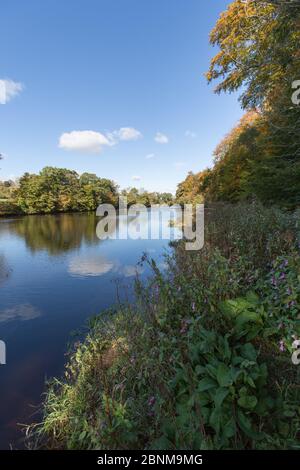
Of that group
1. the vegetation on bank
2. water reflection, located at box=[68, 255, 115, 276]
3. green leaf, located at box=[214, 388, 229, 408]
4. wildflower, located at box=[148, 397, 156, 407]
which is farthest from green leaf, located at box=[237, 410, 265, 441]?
water reflection, located at box=[68, 255, 115, 276]

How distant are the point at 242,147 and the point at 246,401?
1700 centimetres

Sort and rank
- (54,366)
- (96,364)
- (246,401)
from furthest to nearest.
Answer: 1. (54,366)
2. (96,364)
3. (246,401)

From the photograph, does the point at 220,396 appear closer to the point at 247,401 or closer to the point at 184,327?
the point at 247,401

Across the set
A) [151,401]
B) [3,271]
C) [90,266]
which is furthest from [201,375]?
[3,271]

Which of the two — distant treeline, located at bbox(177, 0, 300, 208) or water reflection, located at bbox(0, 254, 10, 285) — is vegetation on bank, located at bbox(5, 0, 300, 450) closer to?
distant treeline, located at bbox(177, 0, 300, 208)

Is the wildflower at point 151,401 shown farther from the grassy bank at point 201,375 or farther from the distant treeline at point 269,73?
the distant treeline at point 269,73

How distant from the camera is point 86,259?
11289mm

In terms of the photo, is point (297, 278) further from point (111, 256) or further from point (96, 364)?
point (111, 256)

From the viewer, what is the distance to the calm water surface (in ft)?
11.2

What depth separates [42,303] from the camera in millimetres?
6605

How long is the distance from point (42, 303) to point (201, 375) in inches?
234

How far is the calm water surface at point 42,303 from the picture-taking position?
3.43 m

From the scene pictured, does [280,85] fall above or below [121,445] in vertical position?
above
